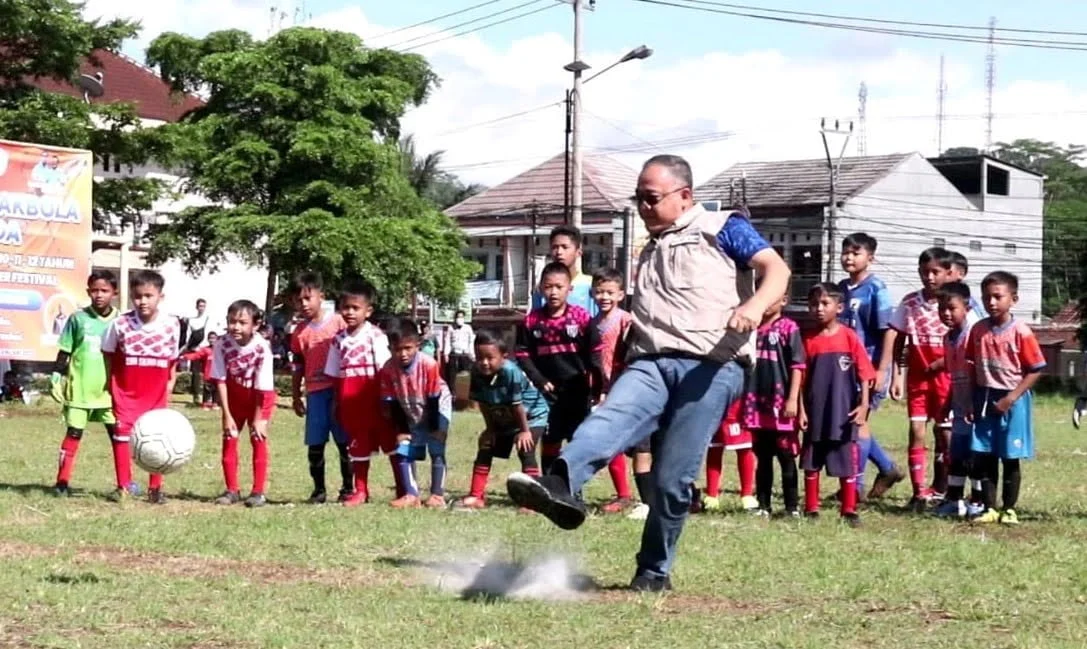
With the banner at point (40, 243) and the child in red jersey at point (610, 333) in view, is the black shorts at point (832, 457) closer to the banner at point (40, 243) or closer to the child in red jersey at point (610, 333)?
the child in red jersey at point (610, 333)

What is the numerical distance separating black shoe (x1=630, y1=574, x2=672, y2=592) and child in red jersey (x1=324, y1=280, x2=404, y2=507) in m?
4.71

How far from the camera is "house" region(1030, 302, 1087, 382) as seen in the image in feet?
233

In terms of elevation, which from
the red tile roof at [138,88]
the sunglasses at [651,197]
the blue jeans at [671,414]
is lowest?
the blue jeans at [671,414]

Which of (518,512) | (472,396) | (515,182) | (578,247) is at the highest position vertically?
(515,182)

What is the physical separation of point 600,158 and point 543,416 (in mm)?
63313

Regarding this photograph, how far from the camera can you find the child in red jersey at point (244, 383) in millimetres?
11828

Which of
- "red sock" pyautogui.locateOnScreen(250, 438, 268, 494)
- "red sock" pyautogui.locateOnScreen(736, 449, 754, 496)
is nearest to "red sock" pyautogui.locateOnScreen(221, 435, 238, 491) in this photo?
"red sock" pyautogui.locateOnScreen(250, 438, 268, 494)

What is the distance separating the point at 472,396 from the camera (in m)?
11.6

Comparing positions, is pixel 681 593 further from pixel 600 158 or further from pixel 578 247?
pixel 600 158

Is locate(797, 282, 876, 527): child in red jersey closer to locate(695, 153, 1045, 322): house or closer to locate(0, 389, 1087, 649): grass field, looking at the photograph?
locate(0, 389, 1087, 649): grass field

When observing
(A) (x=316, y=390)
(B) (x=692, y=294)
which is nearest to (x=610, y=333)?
(A) (x=316, y=390)

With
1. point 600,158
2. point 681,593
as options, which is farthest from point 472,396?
point 600,158

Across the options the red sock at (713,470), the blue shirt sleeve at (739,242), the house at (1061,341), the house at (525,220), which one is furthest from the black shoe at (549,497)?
the house at (1061,341)

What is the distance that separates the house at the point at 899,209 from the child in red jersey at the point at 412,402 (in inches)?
2034
